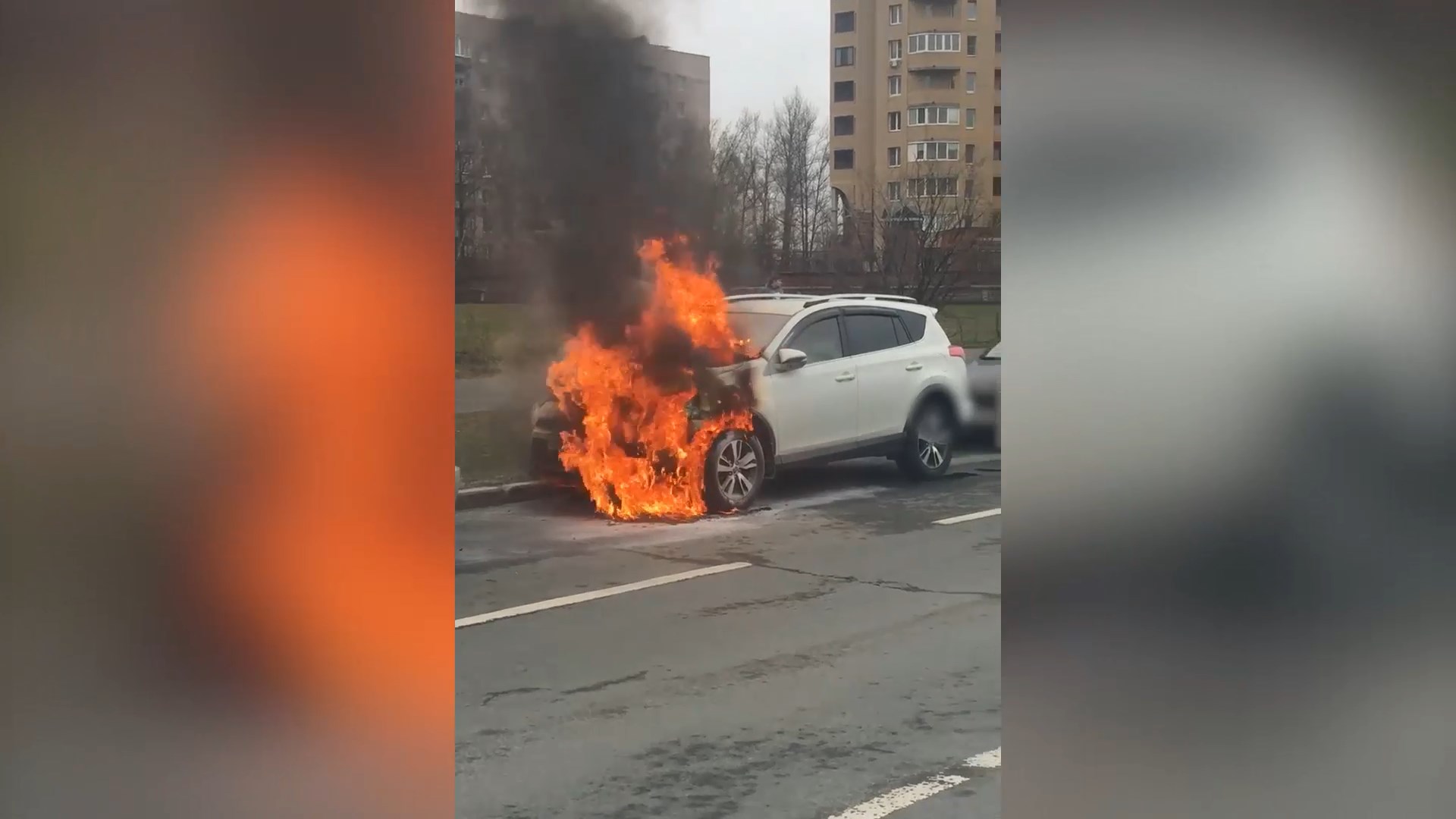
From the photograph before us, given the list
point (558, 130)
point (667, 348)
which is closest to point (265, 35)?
point (667, 348)

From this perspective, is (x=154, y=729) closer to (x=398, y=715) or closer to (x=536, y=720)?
(x=398, y=715)

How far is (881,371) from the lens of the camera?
10.4m

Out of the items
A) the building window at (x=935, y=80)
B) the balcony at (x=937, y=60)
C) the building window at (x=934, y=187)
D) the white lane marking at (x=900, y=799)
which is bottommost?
the white lane marking at (x=900, y=799)

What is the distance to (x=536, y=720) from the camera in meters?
4.82

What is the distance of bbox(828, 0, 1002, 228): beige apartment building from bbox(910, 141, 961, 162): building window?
15mm

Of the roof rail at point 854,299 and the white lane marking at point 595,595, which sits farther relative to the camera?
the roof rail at point 854,299

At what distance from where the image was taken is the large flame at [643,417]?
940 cm

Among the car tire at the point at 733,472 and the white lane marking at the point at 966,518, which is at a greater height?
the car tire at the point at 733,472

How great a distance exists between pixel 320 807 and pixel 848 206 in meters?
14.4

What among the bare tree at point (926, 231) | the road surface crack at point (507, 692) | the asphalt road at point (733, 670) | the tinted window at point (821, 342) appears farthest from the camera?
the bare tree at point (926, 231)

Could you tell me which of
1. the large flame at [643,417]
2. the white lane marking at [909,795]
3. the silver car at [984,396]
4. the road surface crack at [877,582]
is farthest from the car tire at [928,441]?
the white lane marking at [909,795]

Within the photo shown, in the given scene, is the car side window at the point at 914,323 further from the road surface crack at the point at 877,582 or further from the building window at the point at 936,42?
the building window at the point at 936,42

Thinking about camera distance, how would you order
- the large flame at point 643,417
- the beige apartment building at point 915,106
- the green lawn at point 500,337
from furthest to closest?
the beige apartment building at point 915,106
the green lawn at point 500,337
the large flame at point 643,417

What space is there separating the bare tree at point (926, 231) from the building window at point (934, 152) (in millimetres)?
243
